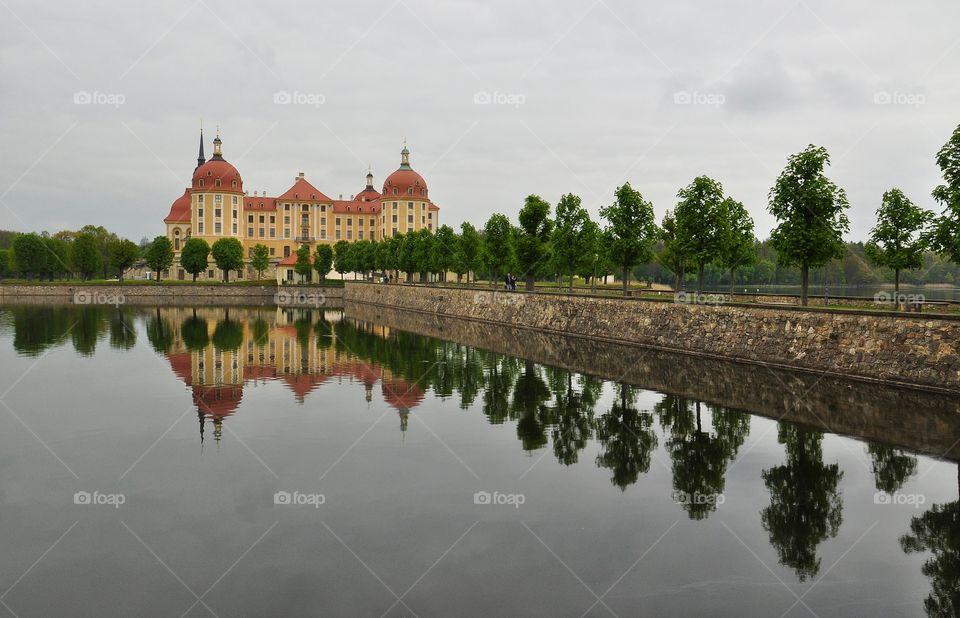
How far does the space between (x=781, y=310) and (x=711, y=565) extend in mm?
22175

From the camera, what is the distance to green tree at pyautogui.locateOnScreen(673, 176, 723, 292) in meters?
41.4

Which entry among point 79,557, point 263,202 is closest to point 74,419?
point 79,557

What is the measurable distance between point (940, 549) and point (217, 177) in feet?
419

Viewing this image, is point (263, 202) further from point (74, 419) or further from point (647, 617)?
point (647, 617)

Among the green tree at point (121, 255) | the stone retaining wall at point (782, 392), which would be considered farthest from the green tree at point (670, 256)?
the green tree at point (121, 255)

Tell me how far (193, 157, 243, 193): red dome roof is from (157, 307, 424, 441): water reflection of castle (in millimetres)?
73878

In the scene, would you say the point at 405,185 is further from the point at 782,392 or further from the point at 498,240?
the point at 782,392

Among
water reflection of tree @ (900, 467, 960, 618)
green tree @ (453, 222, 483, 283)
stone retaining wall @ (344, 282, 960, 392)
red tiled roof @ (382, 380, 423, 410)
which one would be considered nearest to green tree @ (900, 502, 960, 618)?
water reflection of tree @ (900, 467, 960, 618)

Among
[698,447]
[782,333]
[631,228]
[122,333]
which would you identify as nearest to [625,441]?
[698,447]

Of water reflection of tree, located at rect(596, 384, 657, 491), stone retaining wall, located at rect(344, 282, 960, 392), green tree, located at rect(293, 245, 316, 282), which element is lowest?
water reflection of tree, located at rect(596, 384, 657, 491)

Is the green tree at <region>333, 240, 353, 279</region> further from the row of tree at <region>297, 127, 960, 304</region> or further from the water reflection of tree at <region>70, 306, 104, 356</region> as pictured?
the water reflection of tree at <region>70, 306, 104, 356</region>

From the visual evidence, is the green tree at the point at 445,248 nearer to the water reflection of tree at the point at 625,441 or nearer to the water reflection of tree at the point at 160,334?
the water reflection of tree at the point at 160,334

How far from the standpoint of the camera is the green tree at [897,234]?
38.3 m

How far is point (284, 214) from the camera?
131125 millimetres
